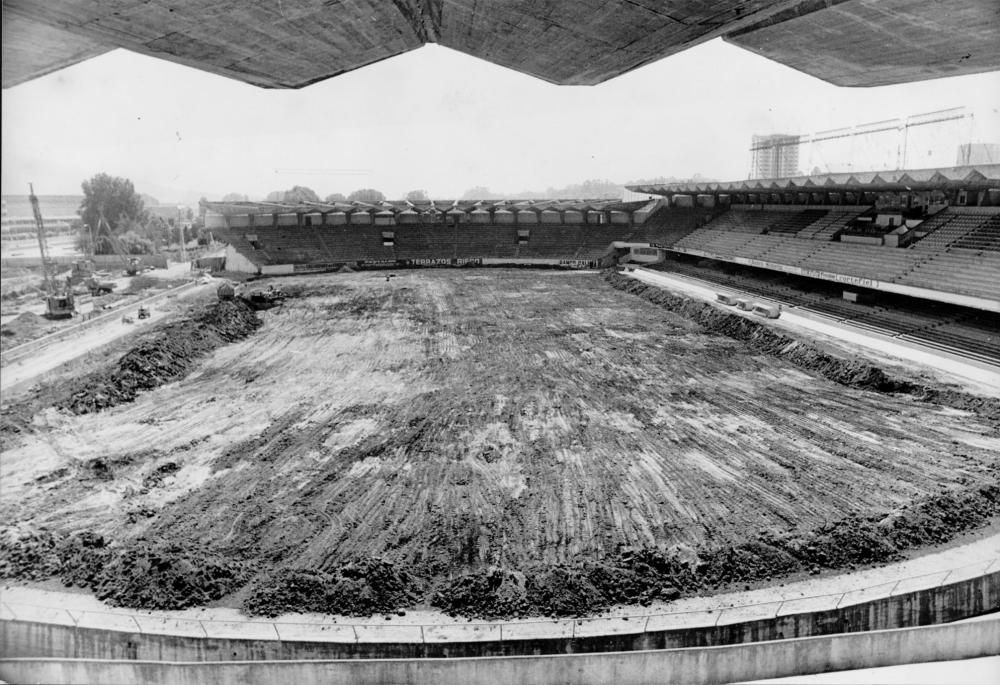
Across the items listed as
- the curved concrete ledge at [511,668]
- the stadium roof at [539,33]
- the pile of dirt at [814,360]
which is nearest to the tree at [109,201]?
the stadium roof at [539,33]

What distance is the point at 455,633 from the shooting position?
791cm

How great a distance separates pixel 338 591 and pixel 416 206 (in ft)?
143

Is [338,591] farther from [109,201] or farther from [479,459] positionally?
[109,201]

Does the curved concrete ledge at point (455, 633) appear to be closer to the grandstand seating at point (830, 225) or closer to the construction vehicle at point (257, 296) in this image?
the construction vehicle at point (257, 296)

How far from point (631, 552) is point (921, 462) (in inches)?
298

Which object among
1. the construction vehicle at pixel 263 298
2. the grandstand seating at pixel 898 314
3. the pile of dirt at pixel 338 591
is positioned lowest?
the pile of dirt at pixel 338 591

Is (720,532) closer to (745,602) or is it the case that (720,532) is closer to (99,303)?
(745,602)

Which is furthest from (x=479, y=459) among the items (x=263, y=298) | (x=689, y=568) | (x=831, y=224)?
(x=831, y=224)

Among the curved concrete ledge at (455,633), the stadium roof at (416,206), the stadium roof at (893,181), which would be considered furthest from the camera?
the stadium roof at (416,206)

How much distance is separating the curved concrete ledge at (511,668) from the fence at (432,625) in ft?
3.32

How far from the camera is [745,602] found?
859 centimetres

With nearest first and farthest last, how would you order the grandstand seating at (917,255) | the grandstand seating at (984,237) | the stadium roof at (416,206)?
the grandstand seating at (917,255) < the grandstand seating at (984,237) < the stadium roof at (416,206)

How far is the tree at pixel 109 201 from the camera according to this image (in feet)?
200

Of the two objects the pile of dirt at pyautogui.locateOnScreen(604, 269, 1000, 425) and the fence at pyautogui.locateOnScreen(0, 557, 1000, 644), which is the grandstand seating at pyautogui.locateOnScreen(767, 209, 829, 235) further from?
the fence at pyautogui.locateOnScreen(0, 557, 1000, 644)
